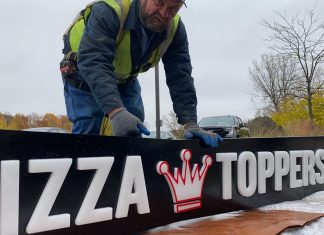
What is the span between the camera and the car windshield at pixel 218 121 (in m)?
16.9

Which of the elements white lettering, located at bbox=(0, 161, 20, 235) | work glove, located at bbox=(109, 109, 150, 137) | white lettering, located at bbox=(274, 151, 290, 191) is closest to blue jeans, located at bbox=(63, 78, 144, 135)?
work glove, located at bbox=(109, 109, 150, 137)

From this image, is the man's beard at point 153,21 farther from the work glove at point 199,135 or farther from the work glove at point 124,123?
the work glove at point 199,135

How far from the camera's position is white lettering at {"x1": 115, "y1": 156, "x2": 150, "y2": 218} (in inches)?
84.3

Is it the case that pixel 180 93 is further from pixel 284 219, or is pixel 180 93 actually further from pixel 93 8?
pixel 284 219

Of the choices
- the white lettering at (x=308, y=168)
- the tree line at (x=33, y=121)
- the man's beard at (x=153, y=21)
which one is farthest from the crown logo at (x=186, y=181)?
the tree line at (x=33, y=121)

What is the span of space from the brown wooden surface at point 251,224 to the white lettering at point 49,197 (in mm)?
579

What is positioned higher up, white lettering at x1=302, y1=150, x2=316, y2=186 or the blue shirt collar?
the blue shirt collar

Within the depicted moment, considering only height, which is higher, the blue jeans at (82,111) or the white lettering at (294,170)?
the blue jeans at (82,111)

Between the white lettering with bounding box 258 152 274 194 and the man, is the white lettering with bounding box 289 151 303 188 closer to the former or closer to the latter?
the white lettering with bounding box 258 152 274 194

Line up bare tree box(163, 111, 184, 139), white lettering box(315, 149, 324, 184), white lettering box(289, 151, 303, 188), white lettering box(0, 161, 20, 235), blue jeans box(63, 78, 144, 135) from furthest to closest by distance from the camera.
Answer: bare tree box(163, 111, 184, 139) < white lettering box(315, 149, 324, 184) < white lettering box(289, 151, 303, 188) < blue jeans box(63, 78, 144, 135) < white lettering box(0, 161, 20, 235)

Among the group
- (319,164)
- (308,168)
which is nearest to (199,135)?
(308,168)

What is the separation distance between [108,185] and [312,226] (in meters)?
1.09

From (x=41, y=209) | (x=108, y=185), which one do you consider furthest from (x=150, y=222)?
(x=41, y=209)

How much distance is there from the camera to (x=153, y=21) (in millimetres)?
2342
